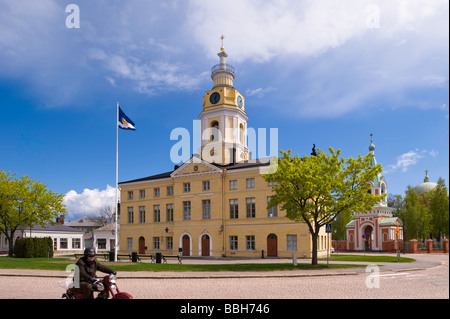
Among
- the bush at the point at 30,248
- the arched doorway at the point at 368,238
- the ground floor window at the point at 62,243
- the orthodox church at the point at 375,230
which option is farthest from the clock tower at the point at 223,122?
the arched doorway at the point at 368,238

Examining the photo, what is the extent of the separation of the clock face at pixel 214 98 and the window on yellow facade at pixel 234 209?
567 inches

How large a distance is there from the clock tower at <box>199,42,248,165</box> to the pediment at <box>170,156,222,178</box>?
4.89 metres

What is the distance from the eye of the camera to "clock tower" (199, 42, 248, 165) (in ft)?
171

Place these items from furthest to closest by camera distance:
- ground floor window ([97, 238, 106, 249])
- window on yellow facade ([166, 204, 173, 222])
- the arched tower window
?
ground floor window ([97, 238, 106, 249]), the arched tower window, window on yellow facade ([166, 204, 173, 222])

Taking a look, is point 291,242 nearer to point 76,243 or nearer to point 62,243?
point 62,243

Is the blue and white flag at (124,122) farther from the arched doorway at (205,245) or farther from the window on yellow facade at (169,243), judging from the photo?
the window on yellow facade at (169,243)

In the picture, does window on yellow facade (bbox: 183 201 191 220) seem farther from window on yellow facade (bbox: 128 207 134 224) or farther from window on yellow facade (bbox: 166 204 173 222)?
window on yellow facade (bbox: 128 207 134 224)

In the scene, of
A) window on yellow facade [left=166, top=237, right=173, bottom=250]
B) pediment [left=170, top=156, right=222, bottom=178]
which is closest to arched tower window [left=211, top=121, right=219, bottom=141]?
pediment [left=170, top=156, right=222, bottom=178]

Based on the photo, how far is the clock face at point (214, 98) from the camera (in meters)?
53.1

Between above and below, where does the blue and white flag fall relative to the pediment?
above

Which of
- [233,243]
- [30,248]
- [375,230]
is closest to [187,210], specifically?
[233,243]

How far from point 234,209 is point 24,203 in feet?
76.1
